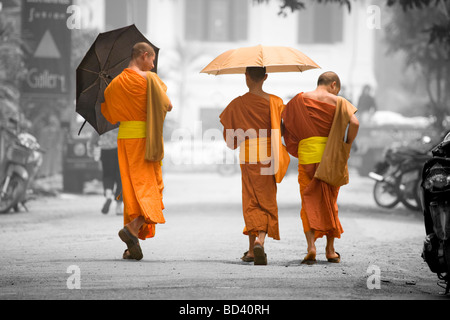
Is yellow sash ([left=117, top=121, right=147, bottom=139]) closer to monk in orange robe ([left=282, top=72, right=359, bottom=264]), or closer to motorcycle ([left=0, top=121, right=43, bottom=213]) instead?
monk in orange robe ([left=282, top=72, right=359, bottom=264])

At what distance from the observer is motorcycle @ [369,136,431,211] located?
45.5 feet

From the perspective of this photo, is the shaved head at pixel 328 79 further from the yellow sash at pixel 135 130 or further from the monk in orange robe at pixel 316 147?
the yellow sash at pixel 135 130

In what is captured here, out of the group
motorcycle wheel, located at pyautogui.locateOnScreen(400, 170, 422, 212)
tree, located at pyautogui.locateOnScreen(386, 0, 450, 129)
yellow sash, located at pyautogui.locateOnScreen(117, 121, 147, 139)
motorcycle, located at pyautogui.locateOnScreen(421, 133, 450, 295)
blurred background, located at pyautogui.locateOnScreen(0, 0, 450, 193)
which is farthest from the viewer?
tree, located at pyautogui.locateOnScreen(386, 0, 450, 129)

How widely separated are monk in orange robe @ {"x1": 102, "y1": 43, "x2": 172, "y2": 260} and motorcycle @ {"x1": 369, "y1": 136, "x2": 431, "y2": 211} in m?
6.99

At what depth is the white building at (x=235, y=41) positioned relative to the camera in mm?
34000

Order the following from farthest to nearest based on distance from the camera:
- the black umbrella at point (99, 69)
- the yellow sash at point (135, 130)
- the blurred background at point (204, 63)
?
the blurred background at point (204, 63)
the black umbrella at point (99, 69)
the yellow sash at point (135, 130)

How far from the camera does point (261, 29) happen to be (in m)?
35.1

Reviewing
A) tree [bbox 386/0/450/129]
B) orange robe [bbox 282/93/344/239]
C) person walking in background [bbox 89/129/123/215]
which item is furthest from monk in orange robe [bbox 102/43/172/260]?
tree [bbox 386/0/450/129]

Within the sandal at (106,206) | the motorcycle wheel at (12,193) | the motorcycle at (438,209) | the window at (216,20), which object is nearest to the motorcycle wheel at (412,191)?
the sandal at (106,206)

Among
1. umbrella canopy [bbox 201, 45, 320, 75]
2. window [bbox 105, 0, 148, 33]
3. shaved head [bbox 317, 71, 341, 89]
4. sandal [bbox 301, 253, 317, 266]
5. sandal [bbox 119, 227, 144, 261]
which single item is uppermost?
window [bbox 105, 0, 148, 33]

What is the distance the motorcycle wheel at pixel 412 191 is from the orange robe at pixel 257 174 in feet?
21.4
